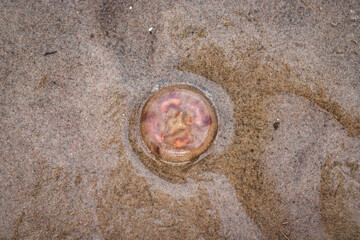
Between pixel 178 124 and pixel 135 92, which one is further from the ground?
pixel 135 92

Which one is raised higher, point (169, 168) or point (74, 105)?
point (74, 105)

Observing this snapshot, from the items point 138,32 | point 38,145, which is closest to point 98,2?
point 138,32

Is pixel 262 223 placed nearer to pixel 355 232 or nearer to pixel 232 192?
pixel 232 192
